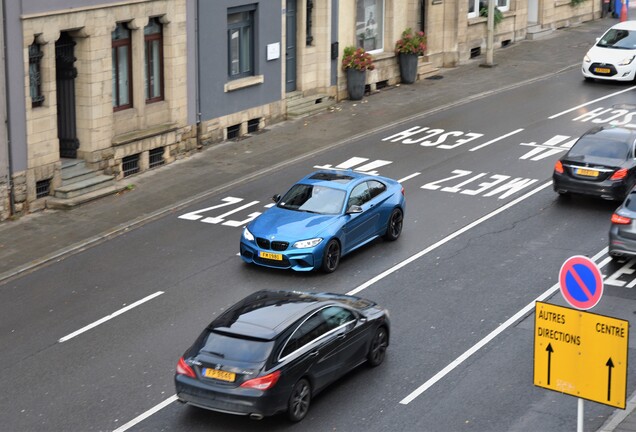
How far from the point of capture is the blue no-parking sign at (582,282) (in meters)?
14.3

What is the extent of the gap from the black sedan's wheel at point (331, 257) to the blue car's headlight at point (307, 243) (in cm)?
23

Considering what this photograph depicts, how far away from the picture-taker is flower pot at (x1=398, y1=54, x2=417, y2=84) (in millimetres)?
40688

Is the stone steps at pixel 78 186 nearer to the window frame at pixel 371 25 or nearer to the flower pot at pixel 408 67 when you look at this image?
the window frame at pixel 371 25

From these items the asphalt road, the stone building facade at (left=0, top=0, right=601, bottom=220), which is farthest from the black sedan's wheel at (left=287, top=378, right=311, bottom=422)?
the stone building facade at (left=0, top=0, right=601, bottom=220)

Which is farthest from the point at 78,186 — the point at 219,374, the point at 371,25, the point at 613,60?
the point at 613,60

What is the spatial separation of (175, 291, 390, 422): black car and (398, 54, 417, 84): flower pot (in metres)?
23.5

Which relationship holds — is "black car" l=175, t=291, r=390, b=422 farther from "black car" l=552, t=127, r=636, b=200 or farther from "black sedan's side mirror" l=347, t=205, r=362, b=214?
"black car" l=552, t=127, r=636, b=200

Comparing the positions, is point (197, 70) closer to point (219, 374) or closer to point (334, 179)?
point (334, 179)

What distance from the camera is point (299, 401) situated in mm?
16766

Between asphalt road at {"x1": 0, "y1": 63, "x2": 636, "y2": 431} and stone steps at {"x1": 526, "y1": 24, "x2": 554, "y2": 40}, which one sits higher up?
stone steps at {"x1": 526, "y1": 24, "x2": 554, "y2": 40}

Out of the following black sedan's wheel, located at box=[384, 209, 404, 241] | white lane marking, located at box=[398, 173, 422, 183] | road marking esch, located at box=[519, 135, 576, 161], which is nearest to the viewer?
black sedan's wheel, located at box=[384, 209, 404, 241]

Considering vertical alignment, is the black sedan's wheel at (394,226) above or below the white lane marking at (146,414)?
above

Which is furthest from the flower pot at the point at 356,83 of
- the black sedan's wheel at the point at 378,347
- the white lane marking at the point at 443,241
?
the black sedan's wheel at the point at 378,347

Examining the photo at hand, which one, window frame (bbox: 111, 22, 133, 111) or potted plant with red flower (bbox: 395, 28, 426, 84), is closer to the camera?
window frame (bbox: 111, 22, 133, 111)
